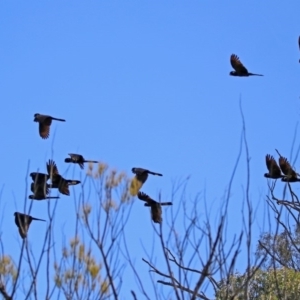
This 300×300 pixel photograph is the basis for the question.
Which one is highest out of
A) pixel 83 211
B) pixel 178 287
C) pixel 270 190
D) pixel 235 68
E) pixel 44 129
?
pixel 235 68

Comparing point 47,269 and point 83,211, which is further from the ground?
point 83,211

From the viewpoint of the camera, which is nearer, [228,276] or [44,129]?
[228,276]

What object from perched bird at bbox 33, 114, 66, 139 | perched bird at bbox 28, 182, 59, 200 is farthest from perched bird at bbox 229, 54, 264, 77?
perched bird at bbox 28, 182, 59, 200

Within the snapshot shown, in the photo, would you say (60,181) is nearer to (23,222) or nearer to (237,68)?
(23,222)

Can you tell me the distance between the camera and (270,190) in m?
9.36

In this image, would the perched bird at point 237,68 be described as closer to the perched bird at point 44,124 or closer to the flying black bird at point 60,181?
the perched bird at point 44,124

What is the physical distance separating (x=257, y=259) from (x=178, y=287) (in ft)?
2.16

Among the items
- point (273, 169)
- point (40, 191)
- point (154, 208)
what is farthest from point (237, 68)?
point (40, 191)

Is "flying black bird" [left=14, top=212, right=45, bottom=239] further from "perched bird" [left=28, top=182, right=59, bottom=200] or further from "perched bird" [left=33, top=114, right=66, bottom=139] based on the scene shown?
"perched bird" [left=33, top=114, right=66, bottom=139]

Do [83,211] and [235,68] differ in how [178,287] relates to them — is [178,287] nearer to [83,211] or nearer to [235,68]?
[83,211]

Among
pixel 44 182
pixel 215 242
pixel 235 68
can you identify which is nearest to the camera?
pixel 215 242

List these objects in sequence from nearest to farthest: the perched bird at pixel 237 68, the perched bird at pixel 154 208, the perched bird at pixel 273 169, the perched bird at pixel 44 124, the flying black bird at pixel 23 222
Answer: the flying black bird at pixel 23 222
the perched bird at pixel 154 208
the perched bird at pixel 273 169
the perched bird at pixel 44 124
the perched bird at pixel 237 68

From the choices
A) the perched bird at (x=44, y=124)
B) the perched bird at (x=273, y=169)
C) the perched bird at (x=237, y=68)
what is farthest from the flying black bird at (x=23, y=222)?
the perched bird at (x=237, y=68)

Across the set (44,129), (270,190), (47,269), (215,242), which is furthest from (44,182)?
(44,129)
